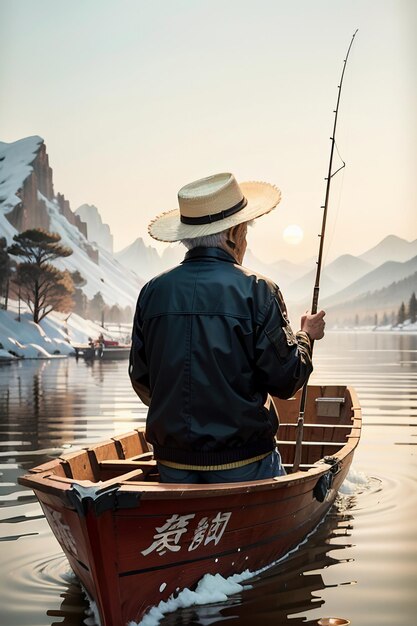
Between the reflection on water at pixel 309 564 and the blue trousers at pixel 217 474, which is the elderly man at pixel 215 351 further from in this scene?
the reflection on water at pixel 309 564

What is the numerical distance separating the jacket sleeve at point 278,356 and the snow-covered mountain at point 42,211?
288 ft

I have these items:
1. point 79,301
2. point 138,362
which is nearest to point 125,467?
point 138,362

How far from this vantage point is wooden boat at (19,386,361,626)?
13.7 feet

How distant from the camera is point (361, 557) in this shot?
5.86m

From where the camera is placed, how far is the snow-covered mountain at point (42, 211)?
322 ft

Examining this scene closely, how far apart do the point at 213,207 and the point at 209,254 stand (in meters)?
0.27

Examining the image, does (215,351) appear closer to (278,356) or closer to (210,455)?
(278,356)

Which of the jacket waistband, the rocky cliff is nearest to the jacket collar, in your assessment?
the jacket waistband

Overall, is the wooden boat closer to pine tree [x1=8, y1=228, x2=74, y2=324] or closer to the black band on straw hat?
the black band on straw hat

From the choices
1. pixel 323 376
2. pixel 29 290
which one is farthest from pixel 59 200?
pixel 323 376

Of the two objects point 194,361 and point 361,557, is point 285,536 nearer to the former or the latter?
point 361,557

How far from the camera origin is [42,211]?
109250 millimetres

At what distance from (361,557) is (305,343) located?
1764 mm

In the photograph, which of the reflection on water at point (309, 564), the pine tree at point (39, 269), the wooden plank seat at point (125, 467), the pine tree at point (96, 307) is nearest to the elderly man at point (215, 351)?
the wooden plank seat at point (125, 467)
